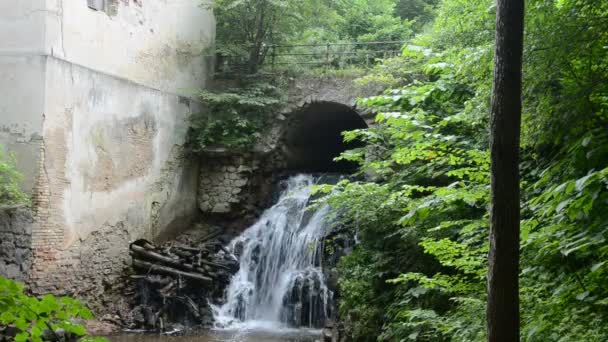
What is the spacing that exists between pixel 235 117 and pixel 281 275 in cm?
406

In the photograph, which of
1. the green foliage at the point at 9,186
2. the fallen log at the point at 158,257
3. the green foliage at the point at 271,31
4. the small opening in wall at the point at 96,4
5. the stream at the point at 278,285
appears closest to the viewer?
the green foliage at the point at 9,186

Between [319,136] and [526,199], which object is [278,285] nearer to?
[319,136]

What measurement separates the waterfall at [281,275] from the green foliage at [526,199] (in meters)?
2.72

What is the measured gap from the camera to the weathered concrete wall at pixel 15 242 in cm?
868

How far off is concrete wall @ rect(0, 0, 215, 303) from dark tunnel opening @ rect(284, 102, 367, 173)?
2640 millimetres

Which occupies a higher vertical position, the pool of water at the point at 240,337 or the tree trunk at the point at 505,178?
the tree trunk at the point at 505,178

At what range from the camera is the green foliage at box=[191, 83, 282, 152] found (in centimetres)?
1264

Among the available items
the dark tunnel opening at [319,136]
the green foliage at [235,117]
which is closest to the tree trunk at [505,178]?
the green foliage at [235,117]

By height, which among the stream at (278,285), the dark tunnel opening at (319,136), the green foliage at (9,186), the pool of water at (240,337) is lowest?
the pool of water at (240,337)

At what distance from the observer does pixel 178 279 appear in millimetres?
10367

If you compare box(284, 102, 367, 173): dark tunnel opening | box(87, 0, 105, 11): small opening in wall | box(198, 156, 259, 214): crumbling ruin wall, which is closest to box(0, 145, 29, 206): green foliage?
box(87, 0, 105, 11): small opening in wall

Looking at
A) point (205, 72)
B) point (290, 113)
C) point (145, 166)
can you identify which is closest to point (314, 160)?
point (290, 113)

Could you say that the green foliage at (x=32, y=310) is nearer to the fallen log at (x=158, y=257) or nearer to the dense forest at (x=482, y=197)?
the dense forest at (x=482, y=197)

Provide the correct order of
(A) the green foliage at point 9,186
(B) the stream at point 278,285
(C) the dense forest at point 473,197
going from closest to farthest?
(C) the dense forest at point 473,197, (A) the green foliage at point 9,186, (B) the stream at point 278,285
